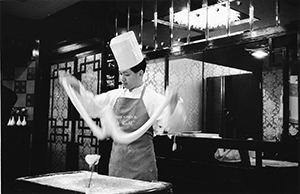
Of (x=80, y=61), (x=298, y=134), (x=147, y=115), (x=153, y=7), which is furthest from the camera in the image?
(x=80, y=61)

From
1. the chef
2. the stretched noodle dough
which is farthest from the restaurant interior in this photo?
the chef

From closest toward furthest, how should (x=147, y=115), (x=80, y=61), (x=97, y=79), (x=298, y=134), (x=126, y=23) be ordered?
(x=147, y=115)
(x=298, y=134)
(x=126, y=23)
(x=97, y=79)
(x=80, y=61)

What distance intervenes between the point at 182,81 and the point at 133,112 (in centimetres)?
234

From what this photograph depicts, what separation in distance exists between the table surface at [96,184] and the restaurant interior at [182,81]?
56 mm

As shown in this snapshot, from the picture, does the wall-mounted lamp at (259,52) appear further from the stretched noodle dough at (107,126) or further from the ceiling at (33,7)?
the ceiling at (33,7)

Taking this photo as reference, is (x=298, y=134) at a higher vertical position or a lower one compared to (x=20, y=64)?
lower

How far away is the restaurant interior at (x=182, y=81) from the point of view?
2998 millimetres

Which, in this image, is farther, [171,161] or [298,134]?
[171,161]

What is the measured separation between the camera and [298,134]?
9.23ft

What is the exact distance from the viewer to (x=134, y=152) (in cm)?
243

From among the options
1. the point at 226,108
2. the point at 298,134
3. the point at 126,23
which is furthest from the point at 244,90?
the point at 126,23

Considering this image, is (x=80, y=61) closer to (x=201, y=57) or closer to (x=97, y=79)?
(x=97, y=79)

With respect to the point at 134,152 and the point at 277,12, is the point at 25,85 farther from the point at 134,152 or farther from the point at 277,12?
the point at 277,12

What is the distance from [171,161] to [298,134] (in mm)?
1656
